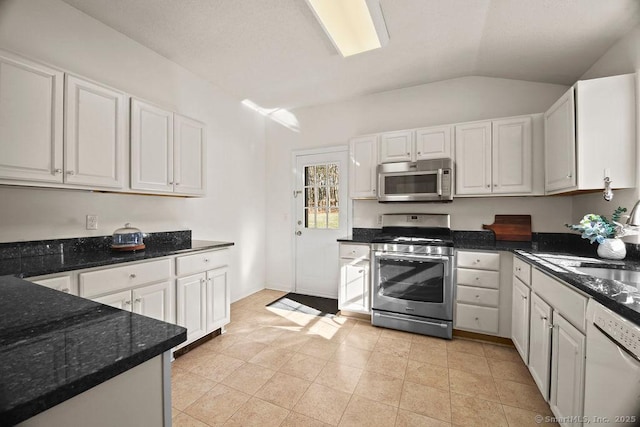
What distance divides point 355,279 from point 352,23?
8.07 ft

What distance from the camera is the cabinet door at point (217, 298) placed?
266cm

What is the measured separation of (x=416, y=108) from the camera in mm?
3551

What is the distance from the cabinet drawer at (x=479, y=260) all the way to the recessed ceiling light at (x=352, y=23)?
2.12 metres

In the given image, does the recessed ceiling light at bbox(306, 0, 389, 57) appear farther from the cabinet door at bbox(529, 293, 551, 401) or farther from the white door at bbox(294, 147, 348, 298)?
the cabinet door at bbox(529, 293, 551, 401)

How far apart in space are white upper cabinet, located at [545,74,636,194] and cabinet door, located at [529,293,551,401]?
0.94 meters

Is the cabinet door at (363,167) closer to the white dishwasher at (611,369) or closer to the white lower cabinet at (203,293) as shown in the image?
the white lower cabinet at (203,293)

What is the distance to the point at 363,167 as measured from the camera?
11.4ft

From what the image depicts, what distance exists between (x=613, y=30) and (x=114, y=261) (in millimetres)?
3857

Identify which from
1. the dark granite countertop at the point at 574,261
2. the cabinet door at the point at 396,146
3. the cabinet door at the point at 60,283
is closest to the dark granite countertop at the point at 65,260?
the cabinet door at the point at 60,283

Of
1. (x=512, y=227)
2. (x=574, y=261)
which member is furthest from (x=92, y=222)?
(x=512, y=227)

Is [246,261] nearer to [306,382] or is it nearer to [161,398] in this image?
[306,382]

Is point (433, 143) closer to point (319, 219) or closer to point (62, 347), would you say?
point (319, 219)

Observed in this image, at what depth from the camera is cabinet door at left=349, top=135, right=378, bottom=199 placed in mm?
3412

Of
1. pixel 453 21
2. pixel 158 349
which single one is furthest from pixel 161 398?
pixel 453 21
